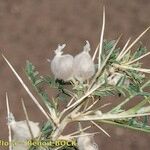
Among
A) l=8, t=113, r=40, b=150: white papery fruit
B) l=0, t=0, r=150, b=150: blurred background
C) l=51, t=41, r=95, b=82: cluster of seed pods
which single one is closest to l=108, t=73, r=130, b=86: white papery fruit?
l=51, t=41, r=95, b=82: cluster of seed pods

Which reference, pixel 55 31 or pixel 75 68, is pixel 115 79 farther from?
pixel 55 31

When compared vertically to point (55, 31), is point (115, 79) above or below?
below

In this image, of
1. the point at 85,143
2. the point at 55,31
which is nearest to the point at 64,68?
the point at 85,143

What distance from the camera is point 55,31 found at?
4516 millimetres

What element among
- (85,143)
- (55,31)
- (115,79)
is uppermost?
(55,31)

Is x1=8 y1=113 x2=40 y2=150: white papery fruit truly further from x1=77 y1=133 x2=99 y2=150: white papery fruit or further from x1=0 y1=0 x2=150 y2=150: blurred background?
x1=0 y1=0 x2=150 y2=150: blurred background

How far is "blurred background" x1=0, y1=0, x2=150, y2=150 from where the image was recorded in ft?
13.1

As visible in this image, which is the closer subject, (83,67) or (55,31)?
(83,67)

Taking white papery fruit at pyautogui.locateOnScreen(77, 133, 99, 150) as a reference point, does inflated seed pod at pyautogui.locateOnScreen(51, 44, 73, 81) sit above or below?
above

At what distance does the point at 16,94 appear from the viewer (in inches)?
157

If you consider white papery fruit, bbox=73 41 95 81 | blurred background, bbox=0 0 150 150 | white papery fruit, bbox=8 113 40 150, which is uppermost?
blurred background, bbox=0 0 150 150

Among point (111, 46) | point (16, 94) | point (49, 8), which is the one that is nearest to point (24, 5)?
point (49, 8)

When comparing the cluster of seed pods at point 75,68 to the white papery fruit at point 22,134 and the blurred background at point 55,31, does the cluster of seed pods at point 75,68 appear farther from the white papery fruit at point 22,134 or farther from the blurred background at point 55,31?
the blurred background at point 55,31

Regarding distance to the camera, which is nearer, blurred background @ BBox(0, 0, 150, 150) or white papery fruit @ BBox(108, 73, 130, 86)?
white papery fruit @ BBox(108, 73, 130, 86)
